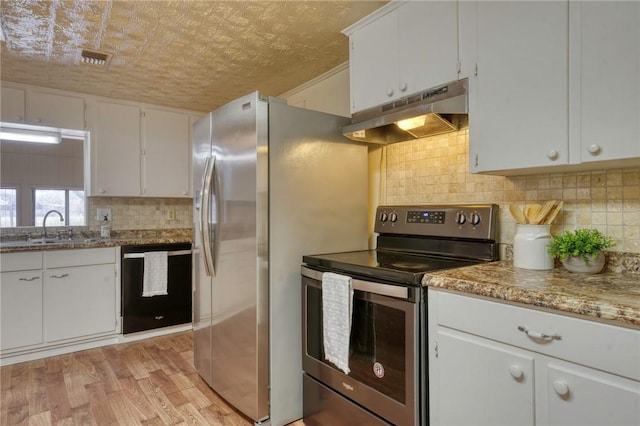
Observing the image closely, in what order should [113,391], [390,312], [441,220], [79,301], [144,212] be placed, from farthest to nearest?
1. [144,212]
2. [79,301]
3. [113,391]
4. [441,220]
5. [390,312]

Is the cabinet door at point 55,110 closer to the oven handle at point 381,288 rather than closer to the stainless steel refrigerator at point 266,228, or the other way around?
the stainless steel refrigerator at point 266,228

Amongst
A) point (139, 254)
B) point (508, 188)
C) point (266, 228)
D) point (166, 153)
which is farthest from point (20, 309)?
point (508, 188)

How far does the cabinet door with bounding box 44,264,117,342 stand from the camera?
285 cm

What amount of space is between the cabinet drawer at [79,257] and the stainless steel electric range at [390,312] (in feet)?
6.90

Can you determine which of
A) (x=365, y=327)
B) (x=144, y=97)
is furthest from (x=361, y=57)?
(x=144, y=97)

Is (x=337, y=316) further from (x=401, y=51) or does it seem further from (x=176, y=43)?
(x=176, y=43)

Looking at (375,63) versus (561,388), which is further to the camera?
(375,63)

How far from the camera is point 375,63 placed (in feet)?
6.31

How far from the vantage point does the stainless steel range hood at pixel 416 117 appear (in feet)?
5.16

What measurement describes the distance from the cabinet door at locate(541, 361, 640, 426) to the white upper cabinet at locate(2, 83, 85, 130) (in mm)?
3914

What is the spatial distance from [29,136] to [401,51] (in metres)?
3.33

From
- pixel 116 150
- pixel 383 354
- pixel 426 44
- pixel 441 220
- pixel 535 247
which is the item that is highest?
pixel 426 44

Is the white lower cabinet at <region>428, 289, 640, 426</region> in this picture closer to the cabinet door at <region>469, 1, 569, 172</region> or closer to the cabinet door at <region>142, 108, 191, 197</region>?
the cabinet door at <region>469, 1, 569, 172</region>

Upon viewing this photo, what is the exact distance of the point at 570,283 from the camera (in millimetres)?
1215
